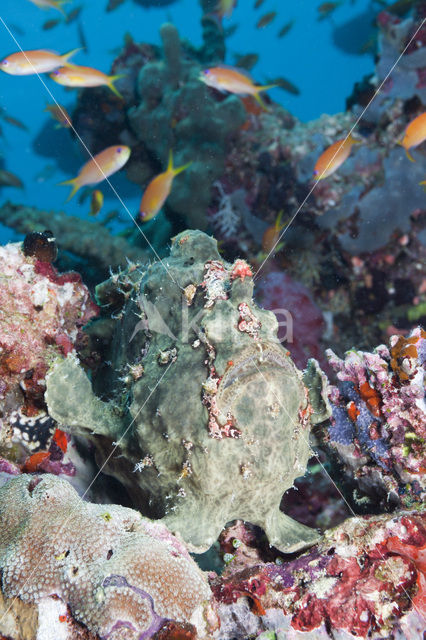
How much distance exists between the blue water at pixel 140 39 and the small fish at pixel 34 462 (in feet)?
185

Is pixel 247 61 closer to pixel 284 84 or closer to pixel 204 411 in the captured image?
pixel 284 84

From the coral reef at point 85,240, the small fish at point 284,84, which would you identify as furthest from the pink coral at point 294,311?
the small fish at point 284,84

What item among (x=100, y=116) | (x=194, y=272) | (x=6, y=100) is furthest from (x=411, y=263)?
(x=6, y=100)

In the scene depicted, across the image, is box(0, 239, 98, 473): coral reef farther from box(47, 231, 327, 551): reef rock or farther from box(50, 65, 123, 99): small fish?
box(50, 65, 123, 99): small fish

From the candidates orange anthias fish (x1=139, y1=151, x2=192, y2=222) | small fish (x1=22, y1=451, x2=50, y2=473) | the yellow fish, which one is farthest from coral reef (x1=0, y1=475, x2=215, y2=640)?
the yellow fish

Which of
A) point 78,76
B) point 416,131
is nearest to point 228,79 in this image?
point 78,76

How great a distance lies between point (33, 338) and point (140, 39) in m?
91.4

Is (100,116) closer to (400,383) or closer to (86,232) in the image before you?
(86,232)

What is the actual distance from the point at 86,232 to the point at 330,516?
267 inches

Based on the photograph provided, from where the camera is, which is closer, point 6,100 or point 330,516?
Answer: point 330,516

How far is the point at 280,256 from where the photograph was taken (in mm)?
7652

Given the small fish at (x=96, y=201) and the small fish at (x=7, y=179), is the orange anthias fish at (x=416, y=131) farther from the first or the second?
the small fish at (x=7, y=179)

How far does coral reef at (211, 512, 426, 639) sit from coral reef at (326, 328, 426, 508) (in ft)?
1.82

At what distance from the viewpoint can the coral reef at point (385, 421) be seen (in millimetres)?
2863
